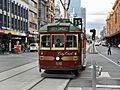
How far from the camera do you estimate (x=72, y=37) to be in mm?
19531

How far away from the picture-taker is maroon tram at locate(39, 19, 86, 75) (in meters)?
19.3

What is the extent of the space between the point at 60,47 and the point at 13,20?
169ft

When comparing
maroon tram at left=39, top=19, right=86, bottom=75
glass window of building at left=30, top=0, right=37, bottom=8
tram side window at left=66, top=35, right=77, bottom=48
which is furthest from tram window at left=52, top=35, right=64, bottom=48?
glass window of building at left=30, top=0, right=37, bottom=8

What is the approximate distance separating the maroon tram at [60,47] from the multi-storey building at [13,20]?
3655cm

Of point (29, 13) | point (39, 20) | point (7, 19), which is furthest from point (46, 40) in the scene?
point (39, 20)

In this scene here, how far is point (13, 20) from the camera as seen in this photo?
230 feet

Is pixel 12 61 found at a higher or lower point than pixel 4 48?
lower

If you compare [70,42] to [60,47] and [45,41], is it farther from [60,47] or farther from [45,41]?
[45,41]

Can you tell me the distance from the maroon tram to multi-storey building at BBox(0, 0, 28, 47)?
120ft

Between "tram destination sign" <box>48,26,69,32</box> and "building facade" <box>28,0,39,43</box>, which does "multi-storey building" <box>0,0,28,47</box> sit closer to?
"building facade" <box>28,0,39,43</box>

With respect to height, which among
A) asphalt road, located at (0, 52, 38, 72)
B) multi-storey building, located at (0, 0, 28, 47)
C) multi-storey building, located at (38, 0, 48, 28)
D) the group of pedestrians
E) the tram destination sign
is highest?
multi-storey building, located at (38, 0, 48, 28)

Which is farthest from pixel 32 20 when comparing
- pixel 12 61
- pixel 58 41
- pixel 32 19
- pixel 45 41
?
pixel 58 41

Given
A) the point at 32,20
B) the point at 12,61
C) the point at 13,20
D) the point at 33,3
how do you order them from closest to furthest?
1. the point at 12,61
2. the point at 13,20
3. the point at 32,20
4. the point at 33,3

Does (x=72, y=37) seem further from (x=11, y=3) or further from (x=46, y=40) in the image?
(x=11, y=3)
